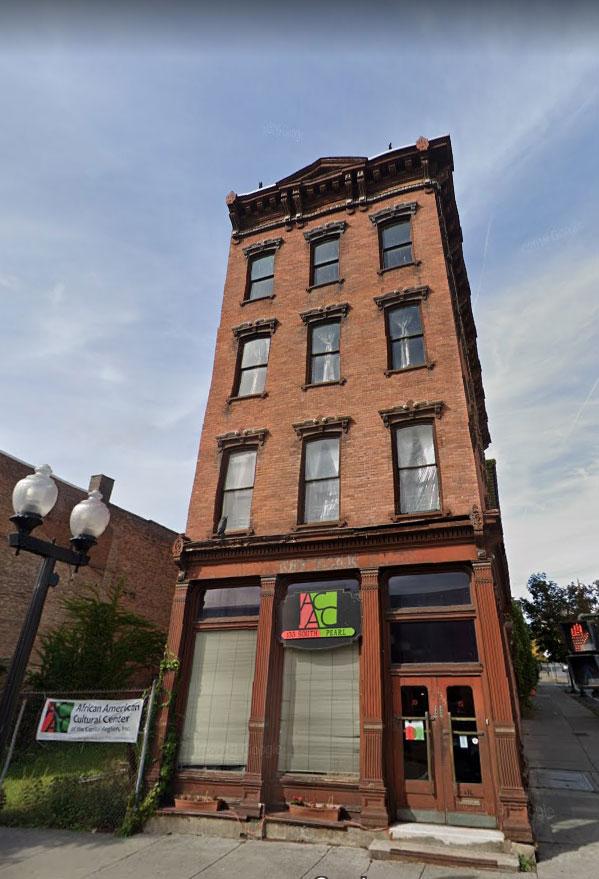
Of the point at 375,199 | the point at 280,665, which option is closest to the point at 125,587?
the point at 280,665

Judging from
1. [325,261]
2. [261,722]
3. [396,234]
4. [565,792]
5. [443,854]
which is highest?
[396,234]

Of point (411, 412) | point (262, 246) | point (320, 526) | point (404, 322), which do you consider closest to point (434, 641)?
point (320, 526)

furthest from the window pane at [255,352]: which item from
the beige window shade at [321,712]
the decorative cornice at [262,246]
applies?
the beige window shade at [321,712]

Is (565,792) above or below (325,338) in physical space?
below

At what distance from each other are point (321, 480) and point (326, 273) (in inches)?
279

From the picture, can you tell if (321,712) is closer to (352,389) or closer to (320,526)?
(320,526)

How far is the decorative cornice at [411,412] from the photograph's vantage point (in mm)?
12109

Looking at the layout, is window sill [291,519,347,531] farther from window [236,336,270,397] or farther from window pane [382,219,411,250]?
window pane [382,219,411,250]

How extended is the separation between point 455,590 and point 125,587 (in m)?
16.1

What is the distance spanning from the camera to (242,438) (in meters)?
13.5

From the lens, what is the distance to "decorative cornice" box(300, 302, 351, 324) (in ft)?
48.1

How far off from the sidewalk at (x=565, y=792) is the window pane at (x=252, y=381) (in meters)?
11.3

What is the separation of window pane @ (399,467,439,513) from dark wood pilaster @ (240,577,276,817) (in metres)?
3.51

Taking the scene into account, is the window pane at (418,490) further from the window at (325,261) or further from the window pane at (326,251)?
the window pane at (326,251)
